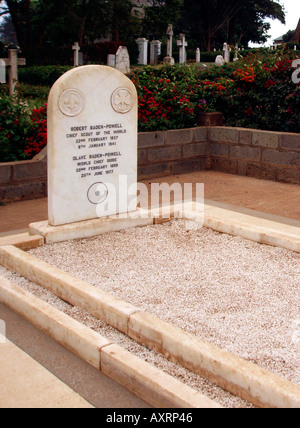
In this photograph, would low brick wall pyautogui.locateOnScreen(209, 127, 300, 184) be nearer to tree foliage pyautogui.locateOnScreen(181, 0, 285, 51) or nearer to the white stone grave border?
the white stone grave border

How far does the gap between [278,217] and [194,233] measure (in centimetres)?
141

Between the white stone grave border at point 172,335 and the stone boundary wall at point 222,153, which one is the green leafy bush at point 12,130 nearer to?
the stone boundary wall at point 222,153

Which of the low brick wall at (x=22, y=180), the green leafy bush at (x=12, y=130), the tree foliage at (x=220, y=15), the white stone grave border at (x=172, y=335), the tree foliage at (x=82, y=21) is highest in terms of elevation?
the tree foliage at (x=220, y=15)

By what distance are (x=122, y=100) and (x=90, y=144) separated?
552 millimetres

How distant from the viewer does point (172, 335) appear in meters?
Result: 3.14

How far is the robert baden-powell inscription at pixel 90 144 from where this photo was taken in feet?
16.3

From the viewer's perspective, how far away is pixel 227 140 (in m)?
8.98

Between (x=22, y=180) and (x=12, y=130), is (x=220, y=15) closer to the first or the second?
(x=12, y=130)

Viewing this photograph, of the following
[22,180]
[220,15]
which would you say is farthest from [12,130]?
[220,15]

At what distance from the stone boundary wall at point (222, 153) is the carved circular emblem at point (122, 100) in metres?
2.89

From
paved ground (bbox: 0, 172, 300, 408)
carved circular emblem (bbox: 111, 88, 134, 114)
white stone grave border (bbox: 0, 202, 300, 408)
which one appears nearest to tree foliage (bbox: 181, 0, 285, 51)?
carved circular emblem (bbox: 111, 88, 134, 114)

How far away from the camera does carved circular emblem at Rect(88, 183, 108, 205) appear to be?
5340mm

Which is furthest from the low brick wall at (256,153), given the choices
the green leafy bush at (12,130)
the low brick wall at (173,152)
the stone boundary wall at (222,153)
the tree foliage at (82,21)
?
the tree foliage at (82,21)
